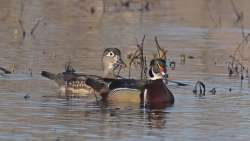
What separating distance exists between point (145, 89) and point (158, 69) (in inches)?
17.7

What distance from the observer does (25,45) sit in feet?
69.3

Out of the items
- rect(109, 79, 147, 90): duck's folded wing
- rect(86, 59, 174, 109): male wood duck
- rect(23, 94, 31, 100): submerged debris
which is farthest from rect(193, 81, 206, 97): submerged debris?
rect(23, 94, 31, 100): submerged debris

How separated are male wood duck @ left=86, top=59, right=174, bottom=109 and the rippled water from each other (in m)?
0.23

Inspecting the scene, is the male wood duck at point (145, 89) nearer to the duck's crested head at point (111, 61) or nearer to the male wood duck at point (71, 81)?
the male wood duck at point (71, 81)

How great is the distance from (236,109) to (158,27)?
1037 centimetres

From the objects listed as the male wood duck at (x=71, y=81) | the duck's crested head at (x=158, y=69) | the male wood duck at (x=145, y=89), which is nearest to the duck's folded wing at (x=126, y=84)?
the male wood duck at (x=145, y=89)

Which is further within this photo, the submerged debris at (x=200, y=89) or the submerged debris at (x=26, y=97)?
the submerged debris at (x=200, y=89)

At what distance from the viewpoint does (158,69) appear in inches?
634

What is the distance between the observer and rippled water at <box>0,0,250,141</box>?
12898 millimetres

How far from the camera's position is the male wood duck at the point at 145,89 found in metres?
A: 15.6

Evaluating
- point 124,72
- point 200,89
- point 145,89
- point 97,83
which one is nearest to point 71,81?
point 97,83

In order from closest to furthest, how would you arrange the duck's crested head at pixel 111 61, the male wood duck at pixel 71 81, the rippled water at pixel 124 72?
the rippled water at pixel 124 72 → the male wood duck at pixel 71 81 → the duck's crested head at pixel 111 61

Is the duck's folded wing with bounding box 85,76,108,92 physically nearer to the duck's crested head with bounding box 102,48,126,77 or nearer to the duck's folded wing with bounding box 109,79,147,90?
the duck's folded wing with bounding box 109,79,147,90

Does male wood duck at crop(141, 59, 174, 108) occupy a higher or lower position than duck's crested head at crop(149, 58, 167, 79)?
lower
